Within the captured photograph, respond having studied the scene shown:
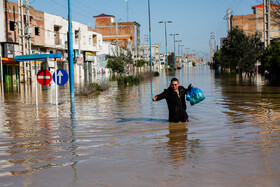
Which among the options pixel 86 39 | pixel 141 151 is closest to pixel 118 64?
pixel 86 39

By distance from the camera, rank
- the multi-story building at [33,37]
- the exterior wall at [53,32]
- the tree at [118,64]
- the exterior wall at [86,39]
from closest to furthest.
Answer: the multi-story building at [33,37], the tree at [118,64], the exterior wall at [53,32], the exterior wall at [86,39]

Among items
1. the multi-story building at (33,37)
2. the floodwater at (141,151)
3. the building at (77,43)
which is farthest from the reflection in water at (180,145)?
the building at (77,43)

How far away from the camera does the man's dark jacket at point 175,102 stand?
966 cm

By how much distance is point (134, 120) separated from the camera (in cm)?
1113

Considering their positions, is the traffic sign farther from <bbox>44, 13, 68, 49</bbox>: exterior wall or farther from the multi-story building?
<bbox>44, 13, 68, 49</bbox>: exterior wall

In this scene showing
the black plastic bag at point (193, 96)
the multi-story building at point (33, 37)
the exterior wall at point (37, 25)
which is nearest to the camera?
the black plastic bag at point (193, 96)

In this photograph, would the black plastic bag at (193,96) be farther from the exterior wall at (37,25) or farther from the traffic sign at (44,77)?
the exterior wall at (37,25)

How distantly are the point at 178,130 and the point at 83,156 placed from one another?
3139mm

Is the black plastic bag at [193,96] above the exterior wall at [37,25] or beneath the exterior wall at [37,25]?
beneath

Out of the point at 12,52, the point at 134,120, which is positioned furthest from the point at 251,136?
the point at 12,52

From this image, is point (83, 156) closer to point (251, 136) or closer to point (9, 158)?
point (9, 158)

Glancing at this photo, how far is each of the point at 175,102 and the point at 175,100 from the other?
0.05 meters

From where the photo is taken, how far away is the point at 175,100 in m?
9.65

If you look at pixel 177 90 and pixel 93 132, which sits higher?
pixel 177 90
